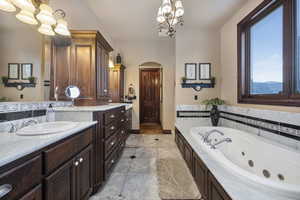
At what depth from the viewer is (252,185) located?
0.92 metres

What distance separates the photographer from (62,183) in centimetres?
103

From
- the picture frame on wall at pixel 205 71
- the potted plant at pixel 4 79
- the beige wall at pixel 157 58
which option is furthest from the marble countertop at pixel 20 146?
the beige wall at pixel 157 58

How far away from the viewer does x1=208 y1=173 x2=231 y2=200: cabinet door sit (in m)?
0.95

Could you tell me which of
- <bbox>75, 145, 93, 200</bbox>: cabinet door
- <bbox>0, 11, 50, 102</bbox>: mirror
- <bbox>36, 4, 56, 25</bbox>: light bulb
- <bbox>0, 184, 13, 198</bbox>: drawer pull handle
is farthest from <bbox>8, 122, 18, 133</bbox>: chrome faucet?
<bbox>36, 4, 56, 25</bbox>: light bulb

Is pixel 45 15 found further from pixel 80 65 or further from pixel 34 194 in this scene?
pixel 34 194

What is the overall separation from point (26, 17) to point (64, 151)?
51.8 inches

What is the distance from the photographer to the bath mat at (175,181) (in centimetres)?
159

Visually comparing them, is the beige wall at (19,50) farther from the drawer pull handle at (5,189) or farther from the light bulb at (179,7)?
the light bulb at (179,7)

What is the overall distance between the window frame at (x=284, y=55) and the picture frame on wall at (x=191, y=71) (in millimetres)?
952

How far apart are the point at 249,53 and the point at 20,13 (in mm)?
3167

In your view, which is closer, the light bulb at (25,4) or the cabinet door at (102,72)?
the light bulb at (25,4)

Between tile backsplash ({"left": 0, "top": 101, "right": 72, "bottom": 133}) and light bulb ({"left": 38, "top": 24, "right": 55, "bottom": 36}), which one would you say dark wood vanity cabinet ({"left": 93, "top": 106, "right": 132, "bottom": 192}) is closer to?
tile backsplash ({"left": 0, "top": 101, "right": 72, "bottom": 133})

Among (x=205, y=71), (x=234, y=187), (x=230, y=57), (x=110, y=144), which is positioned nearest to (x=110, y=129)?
(x=110, y=144)

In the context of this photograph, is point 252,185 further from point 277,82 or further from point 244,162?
point 277,82
